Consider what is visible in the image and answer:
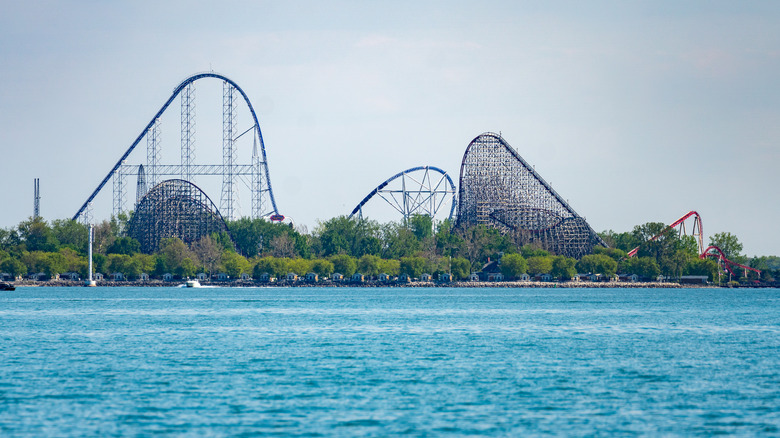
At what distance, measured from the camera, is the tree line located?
445ft

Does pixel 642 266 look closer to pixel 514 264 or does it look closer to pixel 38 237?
pixel 514 264

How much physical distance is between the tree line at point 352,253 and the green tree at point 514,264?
13 centimetres

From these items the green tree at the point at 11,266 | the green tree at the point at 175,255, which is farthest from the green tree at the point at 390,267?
the green tree at the point at 11,266

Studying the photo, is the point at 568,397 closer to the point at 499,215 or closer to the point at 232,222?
the point at 499,215

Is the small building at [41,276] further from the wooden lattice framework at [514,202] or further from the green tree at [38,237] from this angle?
the wooden lattice framework at [514,202]

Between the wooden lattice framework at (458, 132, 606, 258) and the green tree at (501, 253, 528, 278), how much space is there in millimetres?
4360

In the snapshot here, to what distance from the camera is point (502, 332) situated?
51406 mm

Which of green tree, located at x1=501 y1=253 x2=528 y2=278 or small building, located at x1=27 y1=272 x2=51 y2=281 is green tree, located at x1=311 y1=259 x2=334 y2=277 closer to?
green tree, located at x1=501 y1=253 x2=528 y2=278

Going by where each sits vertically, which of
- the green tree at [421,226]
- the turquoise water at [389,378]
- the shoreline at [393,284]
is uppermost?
the green tree at [421,226]

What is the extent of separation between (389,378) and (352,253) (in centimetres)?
11791

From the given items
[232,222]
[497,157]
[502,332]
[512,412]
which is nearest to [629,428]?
[512,412]

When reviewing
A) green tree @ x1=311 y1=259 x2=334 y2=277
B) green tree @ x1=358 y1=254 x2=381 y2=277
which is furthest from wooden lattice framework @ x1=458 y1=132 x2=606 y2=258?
green tree @ x1=311 y1=259 x2=334 y2=277

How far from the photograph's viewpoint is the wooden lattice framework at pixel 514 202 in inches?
5002

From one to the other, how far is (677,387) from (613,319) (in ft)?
108
